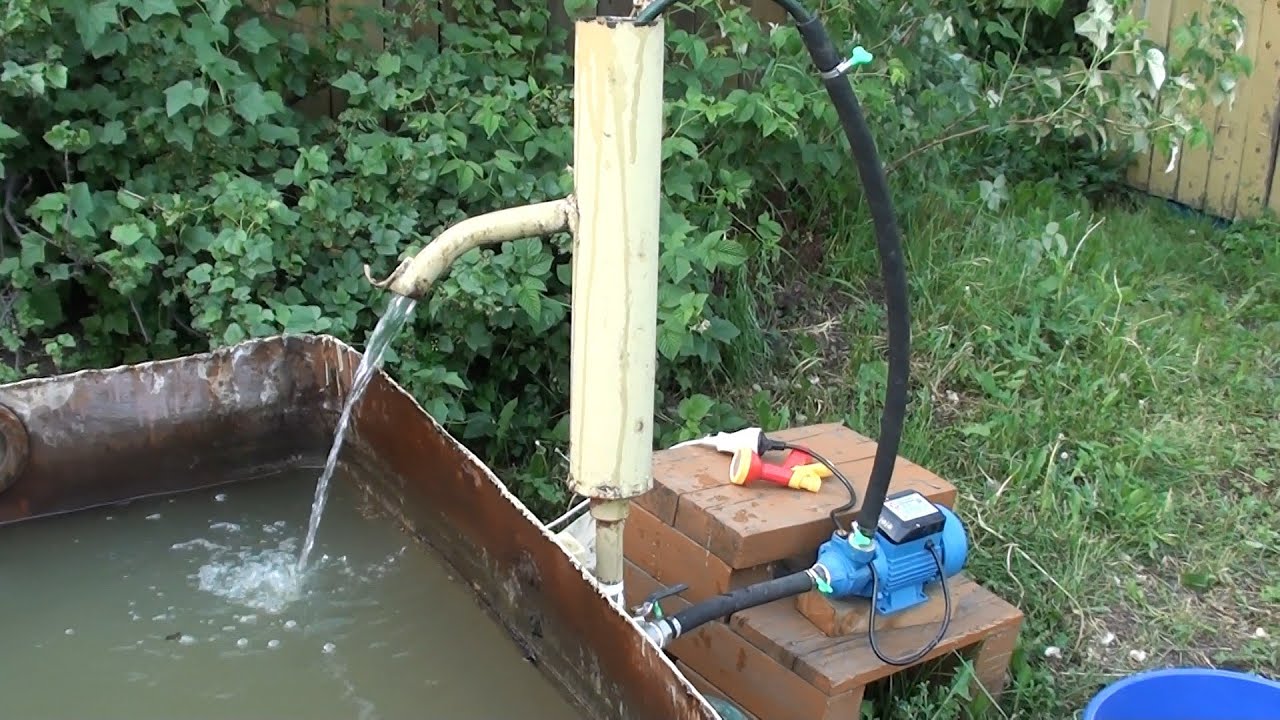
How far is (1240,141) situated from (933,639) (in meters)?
3.36

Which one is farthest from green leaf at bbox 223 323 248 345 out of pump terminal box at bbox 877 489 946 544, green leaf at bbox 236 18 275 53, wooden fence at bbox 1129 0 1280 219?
wooden fence at bbox 1129 0 1280 219

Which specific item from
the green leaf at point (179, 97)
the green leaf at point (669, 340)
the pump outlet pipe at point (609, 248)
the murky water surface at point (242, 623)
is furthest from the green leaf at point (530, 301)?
the pump outlet pipe at point (609, 248)

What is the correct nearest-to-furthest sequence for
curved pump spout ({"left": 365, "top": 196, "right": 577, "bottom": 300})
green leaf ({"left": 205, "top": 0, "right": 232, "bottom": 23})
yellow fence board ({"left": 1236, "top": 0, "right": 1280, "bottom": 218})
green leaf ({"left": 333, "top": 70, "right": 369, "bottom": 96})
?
curved pump spout ({"left": 365, "top": 196, "right": 577, "bottom": 300}), green leaf ({"left": 205, "top": 0, "right": 232, "bottom": 23}), green leaf ({"left": 333, "top": 70, "right": 369, "bottom": 96}), yellow fence board ({"left": 1236, "top": 0, "right": 1280, "bottom": 218})

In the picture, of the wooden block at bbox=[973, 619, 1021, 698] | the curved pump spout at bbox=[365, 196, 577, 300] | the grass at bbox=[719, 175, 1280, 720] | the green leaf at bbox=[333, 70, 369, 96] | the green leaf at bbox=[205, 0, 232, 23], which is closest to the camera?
the curved pump spout at bbox=[365, 196, 577, 300]

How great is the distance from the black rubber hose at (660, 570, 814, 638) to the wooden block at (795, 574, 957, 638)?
3.0 inches

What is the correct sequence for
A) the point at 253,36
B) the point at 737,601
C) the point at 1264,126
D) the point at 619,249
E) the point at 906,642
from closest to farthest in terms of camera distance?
the point at 619,249 → the point at 737,601 → the point at 906,642 → the point at 253,36 → the point at 1264,126

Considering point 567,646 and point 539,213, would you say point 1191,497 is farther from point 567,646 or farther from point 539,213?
point 539,213

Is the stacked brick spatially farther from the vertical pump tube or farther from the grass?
the vertical pump tube

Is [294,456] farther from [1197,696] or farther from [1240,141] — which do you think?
[1240,141]

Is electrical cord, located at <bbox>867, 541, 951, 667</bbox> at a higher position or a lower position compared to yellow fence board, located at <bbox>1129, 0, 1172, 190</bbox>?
lower

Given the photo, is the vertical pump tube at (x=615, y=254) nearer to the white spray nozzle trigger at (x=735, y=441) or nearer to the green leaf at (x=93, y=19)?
the white spray nozzle trigger at (x=735, y=441)

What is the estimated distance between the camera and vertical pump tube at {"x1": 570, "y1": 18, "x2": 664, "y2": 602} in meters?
1.43

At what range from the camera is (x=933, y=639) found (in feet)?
6.57

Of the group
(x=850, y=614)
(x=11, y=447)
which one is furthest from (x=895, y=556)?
(x=11, y=447)
